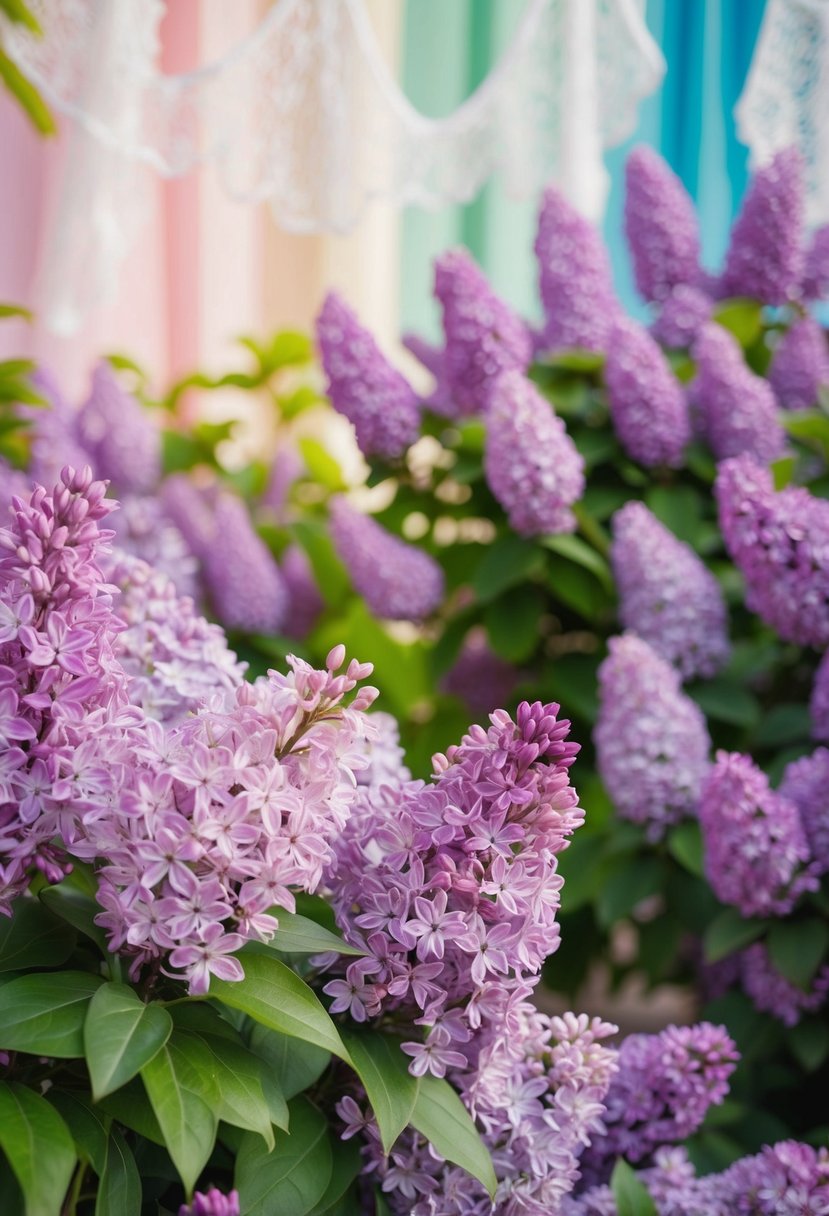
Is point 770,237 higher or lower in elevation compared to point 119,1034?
higher

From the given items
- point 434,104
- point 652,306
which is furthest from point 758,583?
point 434,104

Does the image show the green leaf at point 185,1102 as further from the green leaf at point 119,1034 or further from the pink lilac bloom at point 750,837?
the pink lilac bloom at point 750,837

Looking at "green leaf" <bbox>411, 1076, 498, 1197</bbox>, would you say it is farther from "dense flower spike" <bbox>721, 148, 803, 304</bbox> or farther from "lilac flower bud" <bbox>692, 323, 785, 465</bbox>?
"dense flower spike" <bbox>721, 148, 803, 304</bbox>

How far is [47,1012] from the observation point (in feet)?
1.41

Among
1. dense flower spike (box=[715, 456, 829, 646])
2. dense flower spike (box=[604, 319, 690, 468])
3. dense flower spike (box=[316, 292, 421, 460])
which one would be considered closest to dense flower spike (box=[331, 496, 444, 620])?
dense flower spike (box=[316, 292, 421, 460])

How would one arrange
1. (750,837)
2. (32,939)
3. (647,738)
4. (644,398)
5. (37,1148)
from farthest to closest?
(644,398), (647,738), (750,837), (32,939), (37,1148)

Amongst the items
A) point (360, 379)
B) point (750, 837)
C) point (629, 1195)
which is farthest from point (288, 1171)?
point (360, 379)

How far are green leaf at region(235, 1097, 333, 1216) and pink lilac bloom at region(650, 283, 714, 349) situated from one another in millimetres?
845

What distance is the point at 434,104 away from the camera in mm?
1507

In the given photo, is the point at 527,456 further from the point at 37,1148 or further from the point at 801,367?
the point at 37,1148

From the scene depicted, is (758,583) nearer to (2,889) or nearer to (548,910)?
(548,910)

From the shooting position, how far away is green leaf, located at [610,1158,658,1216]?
1.85ft

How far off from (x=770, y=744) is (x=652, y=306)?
518mm

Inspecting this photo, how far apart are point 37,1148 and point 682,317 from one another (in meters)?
0.94
